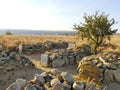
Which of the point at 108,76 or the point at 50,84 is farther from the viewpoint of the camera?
the point at 108,76

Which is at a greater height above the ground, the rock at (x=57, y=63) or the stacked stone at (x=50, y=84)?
the stacked stone at (x=50, y=84)

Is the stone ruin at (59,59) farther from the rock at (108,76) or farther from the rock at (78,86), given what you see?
the rock at (78,86)

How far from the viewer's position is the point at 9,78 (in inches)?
594

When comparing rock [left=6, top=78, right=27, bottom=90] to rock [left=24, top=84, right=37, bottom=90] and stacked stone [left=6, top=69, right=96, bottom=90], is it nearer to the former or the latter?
stacked stone [left=6, top=69, right=96, bottom=90]

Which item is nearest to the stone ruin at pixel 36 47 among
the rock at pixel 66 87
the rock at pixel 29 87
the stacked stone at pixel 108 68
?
the stacked stone at pixel 108 68

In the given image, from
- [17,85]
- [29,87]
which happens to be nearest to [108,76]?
[29,87]

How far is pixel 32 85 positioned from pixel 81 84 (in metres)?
2.28

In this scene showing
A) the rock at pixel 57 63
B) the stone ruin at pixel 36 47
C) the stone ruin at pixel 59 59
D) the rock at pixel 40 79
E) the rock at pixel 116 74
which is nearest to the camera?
the rock at pixel 40 79

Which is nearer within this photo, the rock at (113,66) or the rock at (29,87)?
the rock at (29,87)

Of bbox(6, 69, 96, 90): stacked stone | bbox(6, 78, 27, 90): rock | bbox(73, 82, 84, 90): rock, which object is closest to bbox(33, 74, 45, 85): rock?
bbox(6, 69, 96, 90): stacked stone

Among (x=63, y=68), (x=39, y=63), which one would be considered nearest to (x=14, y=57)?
(x=39, y=63)

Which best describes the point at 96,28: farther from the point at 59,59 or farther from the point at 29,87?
the point at 29,87

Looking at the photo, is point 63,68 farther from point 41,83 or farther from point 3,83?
point 41,83

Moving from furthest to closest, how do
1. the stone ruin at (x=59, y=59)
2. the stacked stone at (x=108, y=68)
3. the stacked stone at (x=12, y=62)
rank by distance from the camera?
Answer: the stone ruin at (x=59, y=59) → the stacked stone at (x=12, y=62) → the stacked stone at (x=108, y=68)
